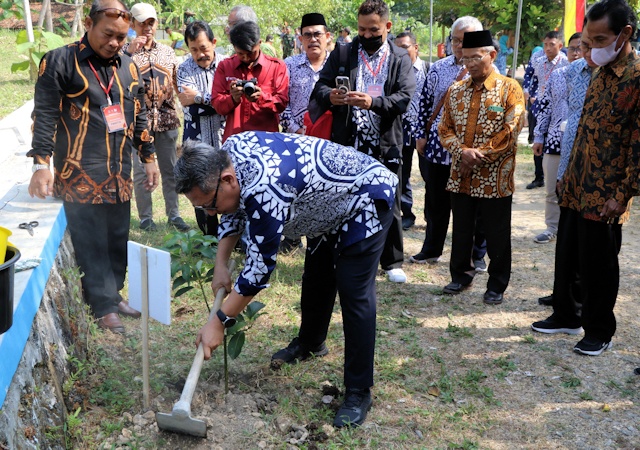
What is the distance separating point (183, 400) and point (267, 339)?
1401 mm

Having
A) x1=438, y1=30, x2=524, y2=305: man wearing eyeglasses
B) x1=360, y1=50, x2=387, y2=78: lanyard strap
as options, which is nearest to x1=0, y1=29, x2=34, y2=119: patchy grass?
x1=360, y1=50, x2=387, y2=78: lanyard strap

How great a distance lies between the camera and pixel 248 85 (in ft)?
15.0

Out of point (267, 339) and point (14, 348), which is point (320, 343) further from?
point (14, 348)

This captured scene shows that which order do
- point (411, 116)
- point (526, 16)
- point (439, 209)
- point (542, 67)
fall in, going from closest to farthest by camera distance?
point (439, 209) < point (411, 116) < point (542, 67) < point (526, 16)

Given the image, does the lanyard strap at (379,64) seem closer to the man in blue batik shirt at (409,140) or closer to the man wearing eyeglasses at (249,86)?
the man wearing eyeglasses at (249,86)

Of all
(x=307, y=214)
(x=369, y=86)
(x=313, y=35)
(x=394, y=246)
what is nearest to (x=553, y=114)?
(x=394, y=246)

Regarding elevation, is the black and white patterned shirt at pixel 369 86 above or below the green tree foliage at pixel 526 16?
below

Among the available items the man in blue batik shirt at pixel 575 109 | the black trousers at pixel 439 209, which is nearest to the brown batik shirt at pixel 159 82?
the black trousers at pixel 439 209

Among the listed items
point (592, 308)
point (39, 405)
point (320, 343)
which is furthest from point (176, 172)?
point (592, 308)

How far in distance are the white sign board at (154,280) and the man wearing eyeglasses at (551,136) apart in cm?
418

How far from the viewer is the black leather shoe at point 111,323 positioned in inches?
153

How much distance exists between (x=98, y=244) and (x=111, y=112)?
2.86 feet

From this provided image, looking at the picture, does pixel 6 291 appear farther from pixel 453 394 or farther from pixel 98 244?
pixel 453 394

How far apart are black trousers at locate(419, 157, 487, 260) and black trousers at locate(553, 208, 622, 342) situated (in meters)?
1.15
